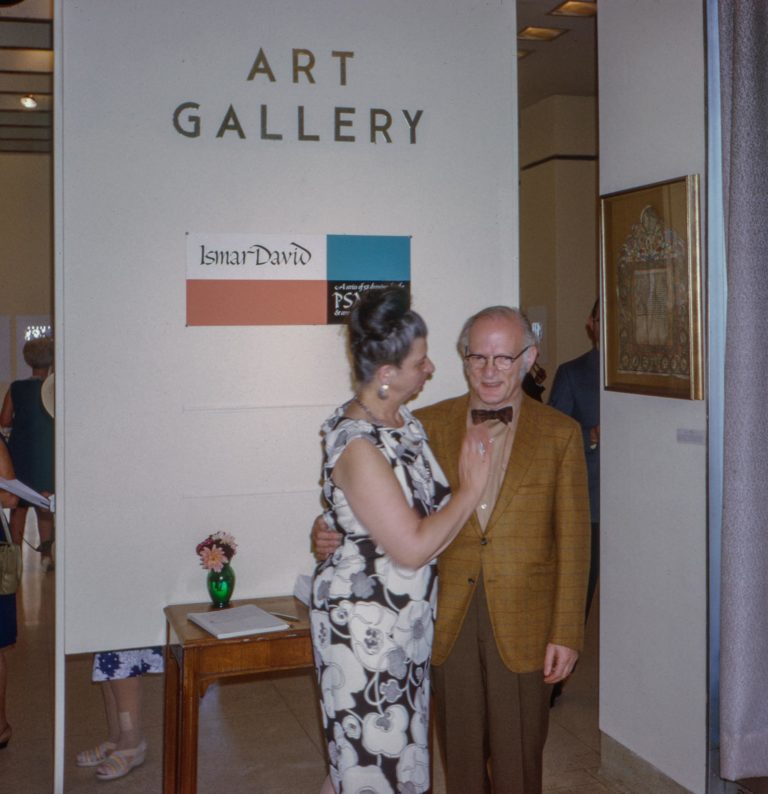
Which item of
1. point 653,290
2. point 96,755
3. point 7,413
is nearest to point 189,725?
point 96,755

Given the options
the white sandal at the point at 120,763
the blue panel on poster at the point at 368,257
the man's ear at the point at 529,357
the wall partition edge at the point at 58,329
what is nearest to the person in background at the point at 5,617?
the white sandal at the point at 120,763

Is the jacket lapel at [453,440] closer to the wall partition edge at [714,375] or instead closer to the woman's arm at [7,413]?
the wall partition edge at [714,375]

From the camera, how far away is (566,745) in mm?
4023

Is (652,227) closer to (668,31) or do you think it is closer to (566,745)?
(668,31)

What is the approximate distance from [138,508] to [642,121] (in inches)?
81.4

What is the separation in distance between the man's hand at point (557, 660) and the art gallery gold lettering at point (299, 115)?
171 centimetres

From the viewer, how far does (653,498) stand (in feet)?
11.2

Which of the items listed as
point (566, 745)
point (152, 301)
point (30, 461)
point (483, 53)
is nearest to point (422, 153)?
point (483, 53)

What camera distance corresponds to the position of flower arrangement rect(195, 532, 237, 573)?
3111mm

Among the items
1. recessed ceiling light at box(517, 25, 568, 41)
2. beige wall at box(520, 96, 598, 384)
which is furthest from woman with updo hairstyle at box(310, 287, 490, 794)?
beige wall at box(520, 96, 598, 384)

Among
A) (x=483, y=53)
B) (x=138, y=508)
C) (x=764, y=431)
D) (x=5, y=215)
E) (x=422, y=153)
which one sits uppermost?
(x=5, y=215)

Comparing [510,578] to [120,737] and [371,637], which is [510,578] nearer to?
[371,637]

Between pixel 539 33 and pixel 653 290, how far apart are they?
12.4 ft

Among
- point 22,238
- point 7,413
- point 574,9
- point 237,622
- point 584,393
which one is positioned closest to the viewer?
point 237,622
